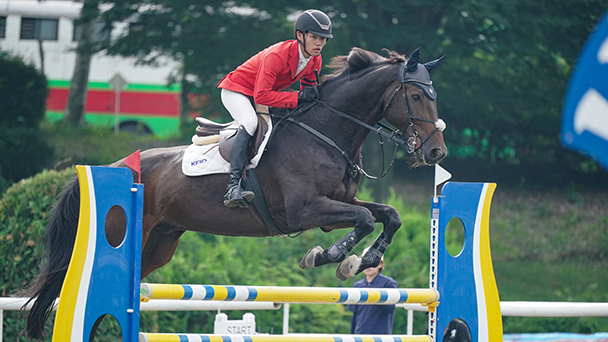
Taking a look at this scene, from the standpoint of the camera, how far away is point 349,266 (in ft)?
13.3

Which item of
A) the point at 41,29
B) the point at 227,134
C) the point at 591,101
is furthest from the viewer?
the point at 41,29

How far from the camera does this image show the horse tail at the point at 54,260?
4.24 meters

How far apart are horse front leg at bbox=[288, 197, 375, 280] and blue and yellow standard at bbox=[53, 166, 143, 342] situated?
102 cm

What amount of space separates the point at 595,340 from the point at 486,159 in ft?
34.5

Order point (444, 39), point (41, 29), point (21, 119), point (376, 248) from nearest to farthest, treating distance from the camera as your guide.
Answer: point (376, 248) → point (21, 119) → point (444, 39) → point (41, 29)

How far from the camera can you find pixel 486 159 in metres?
16.2

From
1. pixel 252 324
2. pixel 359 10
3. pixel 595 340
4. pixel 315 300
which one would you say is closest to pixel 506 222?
pixel 359 10

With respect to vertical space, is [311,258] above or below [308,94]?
below

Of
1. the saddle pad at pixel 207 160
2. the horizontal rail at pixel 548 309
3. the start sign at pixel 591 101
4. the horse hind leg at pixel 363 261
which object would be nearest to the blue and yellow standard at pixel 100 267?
the saddle pad at pixel 207 160

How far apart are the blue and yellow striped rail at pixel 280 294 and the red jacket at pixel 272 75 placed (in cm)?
121

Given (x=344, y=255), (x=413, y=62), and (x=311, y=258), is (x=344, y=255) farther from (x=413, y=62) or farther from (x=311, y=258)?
(x=413, y=62)

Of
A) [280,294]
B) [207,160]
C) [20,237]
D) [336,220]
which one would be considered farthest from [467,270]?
[20,237]

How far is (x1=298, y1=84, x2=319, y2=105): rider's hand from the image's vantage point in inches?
174

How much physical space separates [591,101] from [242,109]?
10.4 ft
